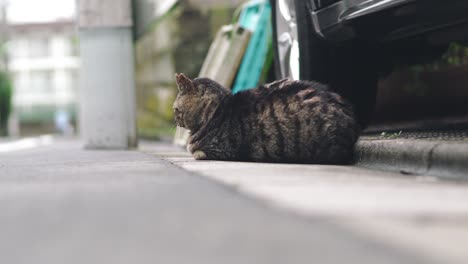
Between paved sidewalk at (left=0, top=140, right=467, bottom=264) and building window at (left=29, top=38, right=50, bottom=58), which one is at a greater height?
building window at (left=29, top=38, right=50, bottom=58)

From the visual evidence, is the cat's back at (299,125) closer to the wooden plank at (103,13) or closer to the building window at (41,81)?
the wooden plank at (103,13)

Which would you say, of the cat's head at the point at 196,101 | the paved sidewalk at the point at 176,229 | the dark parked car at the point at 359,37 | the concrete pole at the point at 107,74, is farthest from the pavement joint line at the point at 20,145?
the paved sidewalk at the point at 176,229

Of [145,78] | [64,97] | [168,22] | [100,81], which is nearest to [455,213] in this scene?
[100,81]

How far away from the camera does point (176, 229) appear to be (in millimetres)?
2336

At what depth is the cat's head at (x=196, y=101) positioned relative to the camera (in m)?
5.57

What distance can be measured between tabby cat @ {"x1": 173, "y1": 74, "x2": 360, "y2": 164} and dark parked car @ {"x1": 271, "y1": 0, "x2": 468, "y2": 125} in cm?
38

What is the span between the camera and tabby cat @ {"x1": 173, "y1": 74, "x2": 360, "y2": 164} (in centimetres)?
485

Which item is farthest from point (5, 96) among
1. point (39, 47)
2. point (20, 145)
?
point (39, 47)

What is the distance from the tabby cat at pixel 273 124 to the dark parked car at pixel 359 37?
0.38 m

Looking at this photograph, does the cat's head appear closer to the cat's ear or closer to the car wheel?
the cat's ear

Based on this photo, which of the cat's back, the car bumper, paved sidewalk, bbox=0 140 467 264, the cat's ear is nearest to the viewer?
paved sidewalk, bbox=0 140 467 264

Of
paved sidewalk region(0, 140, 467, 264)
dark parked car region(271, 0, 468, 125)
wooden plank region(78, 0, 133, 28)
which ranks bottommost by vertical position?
paved sidewalk region(0, 140, 467, 264)

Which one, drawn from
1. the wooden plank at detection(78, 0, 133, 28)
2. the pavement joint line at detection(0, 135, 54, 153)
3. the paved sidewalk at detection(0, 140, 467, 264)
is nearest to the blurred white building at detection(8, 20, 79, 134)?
the pavement joint line at detection(0, 135, 54, 153)

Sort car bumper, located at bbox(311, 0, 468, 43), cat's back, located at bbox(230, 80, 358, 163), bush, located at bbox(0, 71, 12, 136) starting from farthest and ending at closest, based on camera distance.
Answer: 1. bush, located at bbox(0, 71, 12, 136)
2. cat's back, located at bbox(230, 80, 358, 163)
3. car bumper, located at bbox(311, 0, 468, 43)
